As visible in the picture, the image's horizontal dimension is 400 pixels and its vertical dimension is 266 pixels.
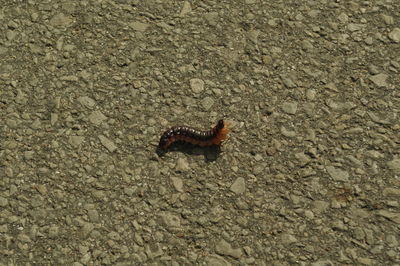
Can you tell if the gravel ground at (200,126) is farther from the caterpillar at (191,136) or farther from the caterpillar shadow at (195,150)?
the caterpillar at (191,136)

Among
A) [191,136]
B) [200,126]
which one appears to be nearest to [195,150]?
[191,136]

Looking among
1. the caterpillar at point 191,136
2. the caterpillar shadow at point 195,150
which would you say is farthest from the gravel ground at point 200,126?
the caterpillar at point 191,136

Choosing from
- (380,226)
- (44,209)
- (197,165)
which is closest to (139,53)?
(197,165)

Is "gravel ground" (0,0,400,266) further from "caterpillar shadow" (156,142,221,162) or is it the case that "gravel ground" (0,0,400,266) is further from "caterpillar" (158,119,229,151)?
"caterpillar" (158,119,229,151)

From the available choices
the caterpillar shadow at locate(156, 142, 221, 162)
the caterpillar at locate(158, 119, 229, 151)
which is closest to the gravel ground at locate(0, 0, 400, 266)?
the caterpillar shadow at locate(156, 142, 221, 162)

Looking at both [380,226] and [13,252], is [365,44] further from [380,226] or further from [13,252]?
[13,252]
